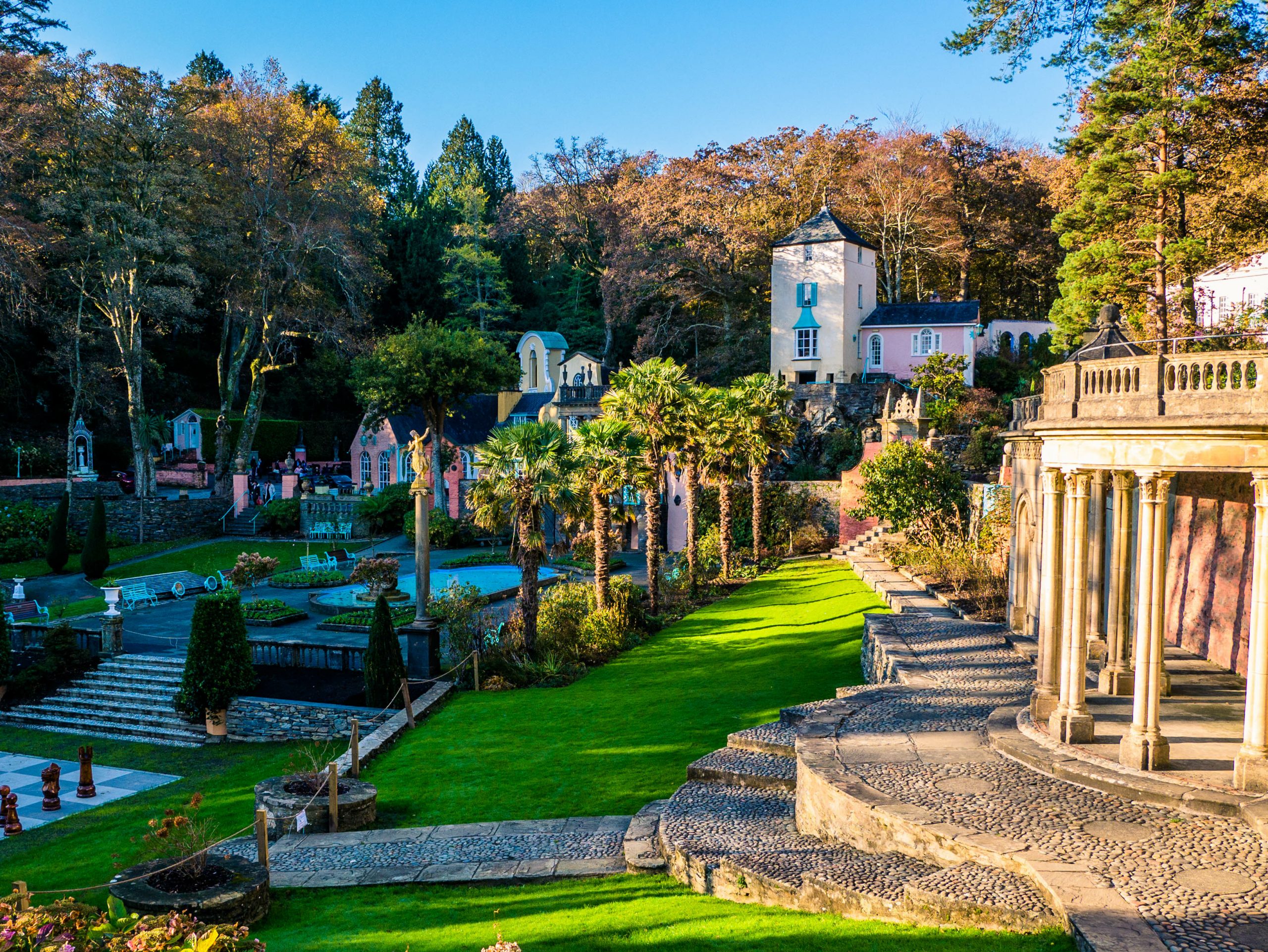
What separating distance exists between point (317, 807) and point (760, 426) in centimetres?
2068

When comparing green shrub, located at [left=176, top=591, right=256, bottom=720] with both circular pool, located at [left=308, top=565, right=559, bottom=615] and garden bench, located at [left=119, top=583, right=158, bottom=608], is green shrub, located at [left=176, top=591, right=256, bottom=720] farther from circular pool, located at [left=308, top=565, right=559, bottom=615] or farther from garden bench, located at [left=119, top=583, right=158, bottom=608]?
garden bench, located at [left=119, top=583, right=158, bottom=608]

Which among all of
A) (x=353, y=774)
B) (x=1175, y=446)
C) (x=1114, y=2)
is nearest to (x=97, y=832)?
(x=353, y=774)

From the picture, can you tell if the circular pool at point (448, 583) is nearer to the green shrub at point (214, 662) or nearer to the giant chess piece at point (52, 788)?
the green shrub at point (214, 662)

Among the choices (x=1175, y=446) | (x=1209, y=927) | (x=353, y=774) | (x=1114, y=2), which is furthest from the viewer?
(x=1114, y=2)

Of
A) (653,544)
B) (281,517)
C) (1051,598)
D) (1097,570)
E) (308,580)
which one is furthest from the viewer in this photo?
(281,517)

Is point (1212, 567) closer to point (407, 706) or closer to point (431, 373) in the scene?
point (407, 706)

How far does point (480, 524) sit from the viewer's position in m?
22.1

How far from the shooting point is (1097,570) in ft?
47.9

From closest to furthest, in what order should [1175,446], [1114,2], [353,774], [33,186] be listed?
[1175,446], [353,774], [1114,2], [33,186]

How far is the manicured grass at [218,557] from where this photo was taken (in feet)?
113

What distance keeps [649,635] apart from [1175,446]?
52.7 ft

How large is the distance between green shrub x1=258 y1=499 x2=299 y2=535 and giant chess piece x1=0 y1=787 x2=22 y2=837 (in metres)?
26.0

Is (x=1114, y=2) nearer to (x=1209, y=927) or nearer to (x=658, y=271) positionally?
(x=1209, y=927)

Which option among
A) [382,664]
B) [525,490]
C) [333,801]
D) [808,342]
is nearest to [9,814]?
[382,664]
